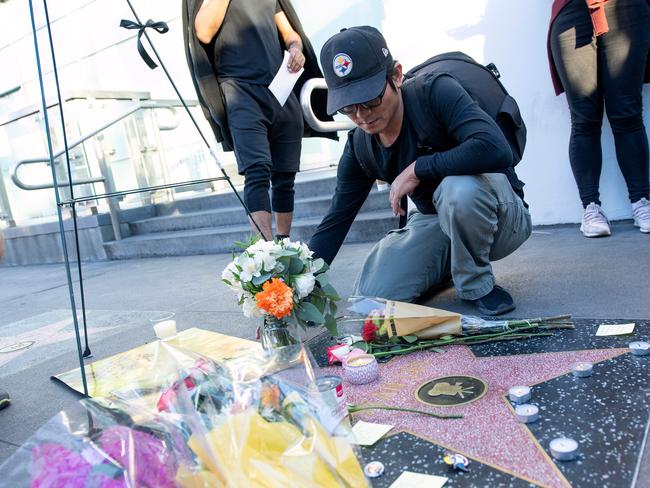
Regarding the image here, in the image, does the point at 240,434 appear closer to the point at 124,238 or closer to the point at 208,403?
the point at 208,403

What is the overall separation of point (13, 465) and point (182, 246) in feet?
16.2

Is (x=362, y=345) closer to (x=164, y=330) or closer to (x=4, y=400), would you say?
(x=164, y=330)

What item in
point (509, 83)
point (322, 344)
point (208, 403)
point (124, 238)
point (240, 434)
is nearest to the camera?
point (240, 434)

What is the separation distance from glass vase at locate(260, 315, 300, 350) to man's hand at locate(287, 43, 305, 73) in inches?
57.8

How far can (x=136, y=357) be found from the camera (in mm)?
2271

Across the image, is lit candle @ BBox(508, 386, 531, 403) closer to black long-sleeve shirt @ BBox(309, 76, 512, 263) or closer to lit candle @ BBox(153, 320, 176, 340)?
black long-sleeve shirt @ BBox(309, 76, 512, 263)

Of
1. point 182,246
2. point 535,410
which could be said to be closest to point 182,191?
point 182,246

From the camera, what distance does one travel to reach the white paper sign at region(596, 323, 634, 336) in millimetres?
1678

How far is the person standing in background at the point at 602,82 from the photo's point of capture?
271 centimetres

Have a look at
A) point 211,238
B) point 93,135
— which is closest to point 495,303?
point 211,238

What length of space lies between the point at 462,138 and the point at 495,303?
647 mm

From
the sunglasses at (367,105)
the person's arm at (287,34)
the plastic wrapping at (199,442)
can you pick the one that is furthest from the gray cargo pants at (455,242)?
the plastic wrapping at (199,442)

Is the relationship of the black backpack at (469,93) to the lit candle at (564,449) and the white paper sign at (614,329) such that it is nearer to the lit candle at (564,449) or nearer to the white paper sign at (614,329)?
the white paper sign at (614,329)

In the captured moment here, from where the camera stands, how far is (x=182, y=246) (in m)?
5.66
